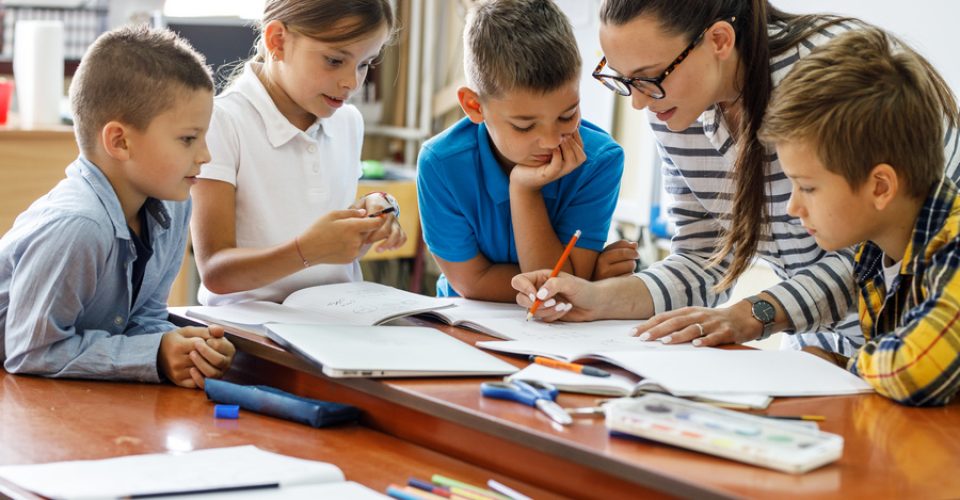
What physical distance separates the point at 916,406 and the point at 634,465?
16.7 inches

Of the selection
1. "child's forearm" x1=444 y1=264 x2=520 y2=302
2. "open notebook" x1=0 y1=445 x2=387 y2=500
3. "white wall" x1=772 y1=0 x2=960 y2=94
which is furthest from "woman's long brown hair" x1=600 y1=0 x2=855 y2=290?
"white wall" x1=772 y1=0 x2=960 y2=94

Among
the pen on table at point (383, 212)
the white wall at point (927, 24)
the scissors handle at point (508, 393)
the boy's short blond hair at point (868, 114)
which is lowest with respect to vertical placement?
the scissors handle at point (508, 393)

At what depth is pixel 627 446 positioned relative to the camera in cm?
103

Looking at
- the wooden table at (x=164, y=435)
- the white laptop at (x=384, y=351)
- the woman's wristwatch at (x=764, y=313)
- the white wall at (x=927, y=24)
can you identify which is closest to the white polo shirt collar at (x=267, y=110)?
the white laptop at (x=384, y=351)

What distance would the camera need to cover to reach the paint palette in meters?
0.98

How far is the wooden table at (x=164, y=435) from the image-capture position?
113 centimetres

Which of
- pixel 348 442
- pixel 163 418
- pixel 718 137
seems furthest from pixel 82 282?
pixel 718 137

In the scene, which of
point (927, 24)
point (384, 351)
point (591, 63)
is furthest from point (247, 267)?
point (591, 63)

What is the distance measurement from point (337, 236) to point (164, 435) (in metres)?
0.48

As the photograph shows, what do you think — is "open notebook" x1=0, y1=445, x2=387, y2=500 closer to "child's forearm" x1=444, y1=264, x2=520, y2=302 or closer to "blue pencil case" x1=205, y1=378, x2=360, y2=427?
"blue pencil case" x1=205, y1=378, x2=360, y2=427

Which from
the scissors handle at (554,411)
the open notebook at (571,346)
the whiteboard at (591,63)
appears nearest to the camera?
the scissors handle at (554,411)

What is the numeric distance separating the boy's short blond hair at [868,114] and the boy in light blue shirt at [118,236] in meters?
0.77

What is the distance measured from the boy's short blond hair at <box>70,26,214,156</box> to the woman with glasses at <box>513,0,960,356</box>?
55cm

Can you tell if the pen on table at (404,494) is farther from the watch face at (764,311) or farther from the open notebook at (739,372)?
the watch face at (764,311)
